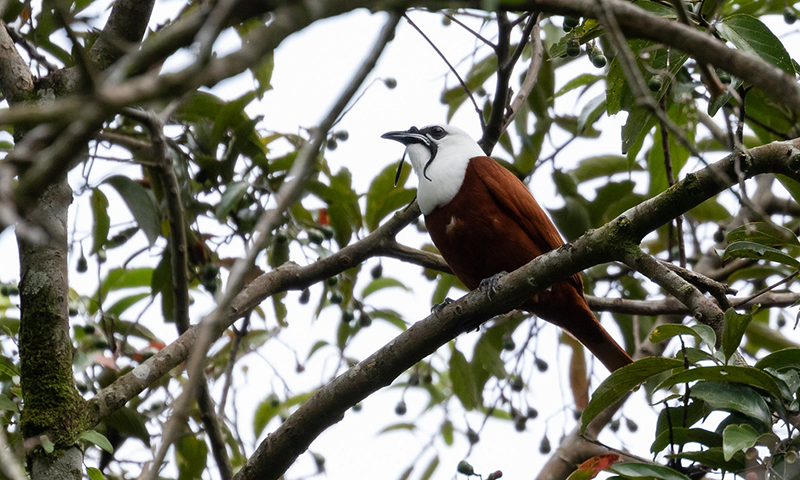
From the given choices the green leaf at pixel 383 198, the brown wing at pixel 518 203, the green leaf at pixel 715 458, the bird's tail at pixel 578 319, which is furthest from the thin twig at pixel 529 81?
the green leaf at pixel 715 458

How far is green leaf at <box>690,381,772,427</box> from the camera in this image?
6.31 feet

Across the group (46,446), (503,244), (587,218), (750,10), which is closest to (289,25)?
(46,446)

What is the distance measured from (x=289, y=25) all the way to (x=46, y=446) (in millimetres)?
1774

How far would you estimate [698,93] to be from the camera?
3539mm

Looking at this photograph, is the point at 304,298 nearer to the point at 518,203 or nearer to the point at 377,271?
the point at 377,271

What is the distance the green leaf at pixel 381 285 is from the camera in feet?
13.7

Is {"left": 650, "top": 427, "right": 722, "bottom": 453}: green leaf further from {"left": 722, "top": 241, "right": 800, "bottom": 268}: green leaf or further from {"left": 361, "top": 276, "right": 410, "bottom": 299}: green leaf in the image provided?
{"left": 361, "top": 276, "right": 410, "bottom": 299}: green leaf

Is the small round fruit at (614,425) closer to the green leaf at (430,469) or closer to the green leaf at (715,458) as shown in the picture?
the green leaf at (430,469)

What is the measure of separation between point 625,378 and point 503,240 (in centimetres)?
144

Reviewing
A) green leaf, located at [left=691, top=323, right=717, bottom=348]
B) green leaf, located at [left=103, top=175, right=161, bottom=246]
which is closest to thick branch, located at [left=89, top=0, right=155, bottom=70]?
green leaf, located at [left=103, top=175, right=161, bottom=246]

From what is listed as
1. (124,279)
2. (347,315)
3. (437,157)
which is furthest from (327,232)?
(124,279)

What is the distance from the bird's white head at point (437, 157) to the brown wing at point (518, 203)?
116 mm

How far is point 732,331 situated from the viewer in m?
2.06

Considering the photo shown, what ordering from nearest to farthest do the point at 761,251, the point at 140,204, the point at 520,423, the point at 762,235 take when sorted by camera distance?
the point at 761,251, the point at 762,235, the point at 140,204, the point at 520,423
